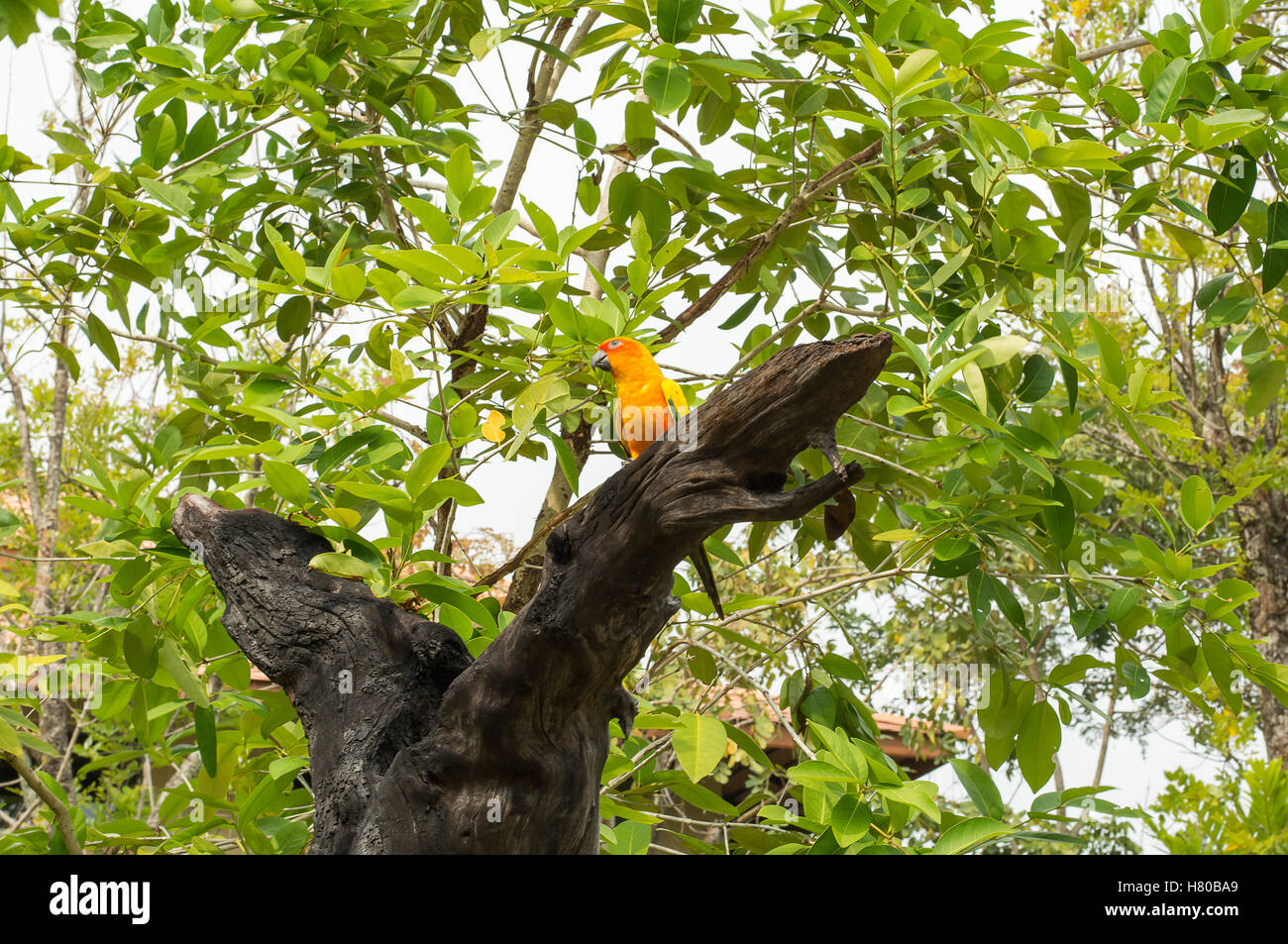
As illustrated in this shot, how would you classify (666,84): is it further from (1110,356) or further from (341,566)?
(341,566)

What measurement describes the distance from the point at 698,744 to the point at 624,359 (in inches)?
27.9

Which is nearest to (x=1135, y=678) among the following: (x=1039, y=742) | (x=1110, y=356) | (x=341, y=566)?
(x=1039, y=742)

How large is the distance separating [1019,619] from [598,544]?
107cm

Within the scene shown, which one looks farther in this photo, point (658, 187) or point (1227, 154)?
point (658, 187)

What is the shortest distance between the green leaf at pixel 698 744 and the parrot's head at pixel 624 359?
64 centimetres

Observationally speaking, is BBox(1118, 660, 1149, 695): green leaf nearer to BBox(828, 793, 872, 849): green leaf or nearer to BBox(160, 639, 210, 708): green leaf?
BBox(828, 793, 872, 849): green leaf

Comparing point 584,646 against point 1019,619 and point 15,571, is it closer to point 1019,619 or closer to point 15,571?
point 1019,619

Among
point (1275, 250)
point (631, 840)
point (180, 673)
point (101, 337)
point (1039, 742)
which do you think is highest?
point (101, 337)

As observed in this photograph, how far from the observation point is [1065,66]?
2102 millimetres

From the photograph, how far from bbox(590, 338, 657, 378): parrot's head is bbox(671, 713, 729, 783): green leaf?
25.4 inches

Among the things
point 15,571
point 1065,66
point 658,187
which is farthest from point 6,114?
point 1065,66

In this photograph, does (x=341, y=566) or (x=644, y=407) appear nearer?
(x=341, y=566)

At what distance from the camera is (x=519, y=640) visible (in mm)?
1395

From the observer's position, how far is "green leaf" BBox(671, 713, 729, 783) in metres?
1.57
